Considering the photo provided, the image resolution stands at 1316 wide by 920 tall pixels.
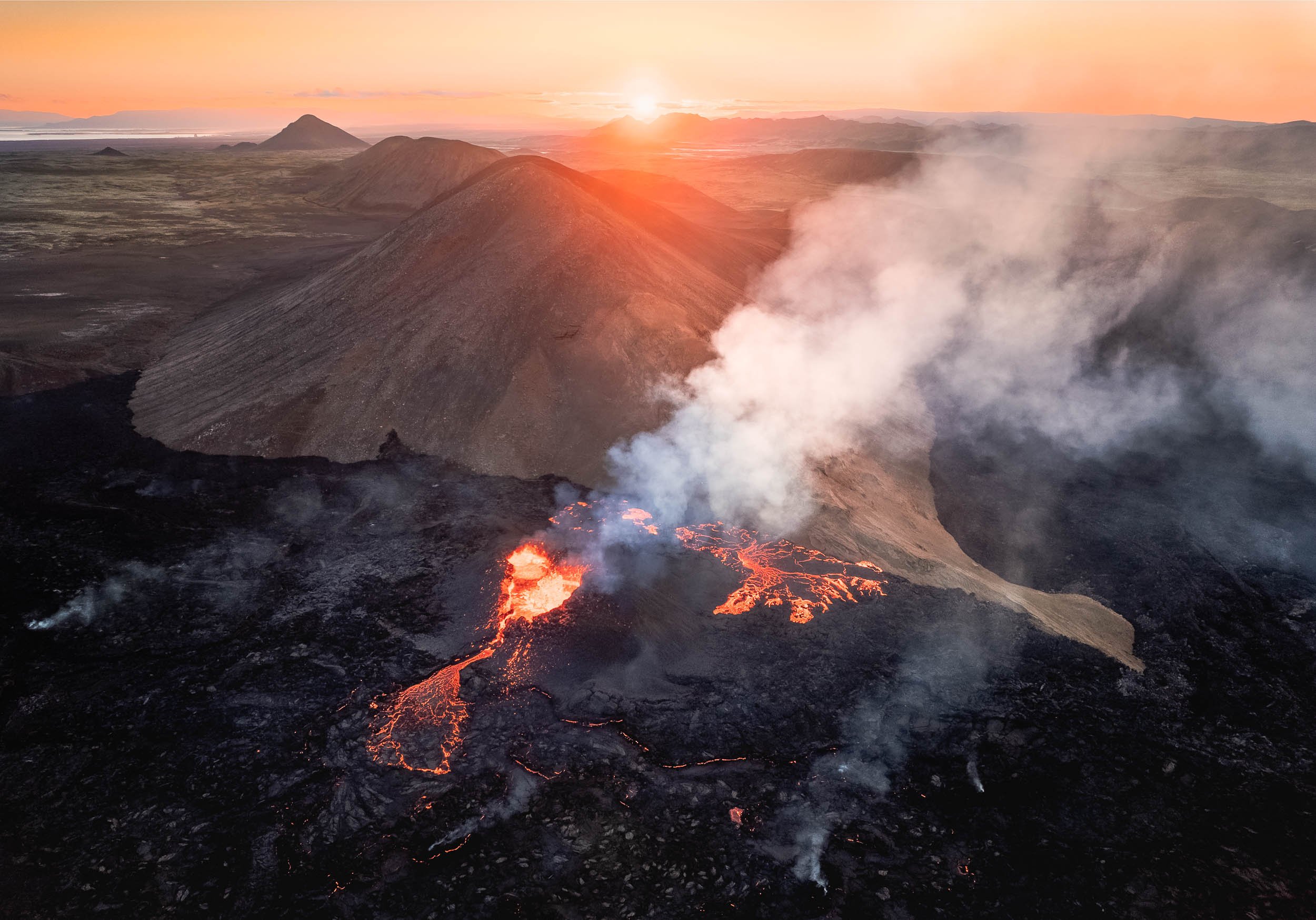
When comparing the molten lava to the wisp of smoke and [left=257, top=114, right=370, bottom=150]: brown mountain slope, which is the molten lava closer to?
the wisp of smoke

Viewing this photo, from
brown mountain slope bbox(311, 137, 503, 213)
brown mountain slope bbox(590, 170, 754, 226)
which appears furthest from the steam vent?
brown mountain slope bbox(311, 137, 503, 213)

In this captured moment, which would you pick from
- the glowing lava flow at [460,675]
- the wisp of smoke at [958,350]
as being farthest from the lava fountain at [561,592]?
the wisp of smoke at [958,350]

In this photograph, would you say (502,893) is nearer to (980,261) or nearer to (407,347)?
(407,347)

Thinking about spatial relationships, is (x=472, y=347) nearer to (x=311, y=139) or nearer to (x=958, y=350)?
(x=958, y=350)

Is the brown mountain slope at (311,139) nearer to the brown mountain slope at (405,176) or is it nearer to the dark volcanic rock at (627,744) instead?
the brown mountain slope at (405,176)

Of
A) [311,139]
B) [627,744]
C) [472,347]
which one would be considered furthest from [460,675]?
[311,139]
